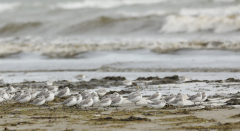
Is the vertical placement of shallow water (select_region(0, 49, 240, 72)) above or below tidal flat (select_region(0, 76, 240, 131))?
above

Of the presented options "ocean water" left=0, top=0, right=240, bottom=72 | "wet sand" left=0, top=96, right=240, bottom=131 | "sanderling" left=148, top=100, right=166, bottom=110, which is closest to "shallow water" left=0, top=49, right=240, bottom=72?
"ocean water" left=0, top=0, right=240, bottom=72

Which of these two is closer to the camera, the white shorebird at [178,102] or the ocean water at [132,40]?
the white shorebird at [178,102]

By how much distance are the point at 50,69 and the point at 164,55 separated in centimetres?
723

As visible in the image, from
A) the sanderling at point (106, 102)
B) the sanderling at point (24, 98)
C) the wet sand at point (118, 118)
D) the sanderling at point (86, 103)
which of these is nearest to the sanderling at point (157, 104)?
the wet sand at point (118, 118)

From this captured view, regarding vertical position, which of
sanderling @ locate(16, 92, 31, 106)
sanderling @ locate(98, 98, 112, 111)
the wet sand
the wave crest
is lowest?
the wet sand

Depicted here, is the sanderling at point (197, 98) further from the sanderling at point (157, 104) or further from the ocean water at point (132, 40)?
the ocean water at point (132, 40)

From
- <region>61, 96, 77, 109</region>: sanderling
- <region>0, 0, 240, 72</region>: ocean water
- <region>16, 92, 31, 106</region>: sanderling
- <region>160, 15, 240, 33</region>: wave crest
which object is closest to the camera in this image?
<region>61, 96, 77, 109</region>: sanderling

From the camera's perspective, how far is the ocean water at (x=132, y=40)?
20344mm

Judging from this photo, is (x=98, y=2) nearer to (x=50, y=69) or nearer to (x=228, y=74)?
(x=50, y=69)

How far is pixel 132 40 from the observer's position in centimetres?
2905

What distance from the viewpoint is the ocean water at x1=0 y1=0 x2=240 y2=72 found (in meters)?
20.3

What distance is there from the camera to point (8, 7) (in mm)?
64938

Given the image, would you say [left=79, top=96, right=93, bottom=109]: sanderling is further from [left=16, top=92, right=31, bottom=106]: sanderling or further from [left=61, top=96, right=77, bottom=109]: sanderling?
[left=16, top=92, right=31, bottom=106]: sanderling

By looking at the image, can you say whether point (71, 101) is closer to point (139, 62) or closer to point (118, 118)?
point (118, 118)
